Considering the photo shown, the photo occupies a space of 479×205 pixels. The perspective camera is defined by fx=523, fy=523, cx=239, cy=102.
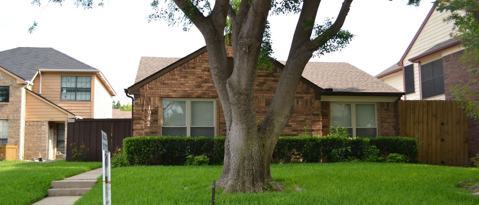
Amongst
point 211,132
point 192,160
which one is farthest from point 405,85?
point 192,160

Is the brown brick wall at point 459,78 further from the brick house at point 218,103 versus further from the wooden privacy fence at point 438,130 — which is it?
the brick house at point 218,103

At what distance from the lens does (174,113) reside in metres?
18.7

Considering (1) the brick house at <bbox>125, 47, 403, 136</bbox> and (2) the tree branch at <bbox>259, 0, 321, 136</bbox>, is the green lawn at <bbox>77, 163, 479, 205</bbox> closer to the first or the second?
(2) the tree branch at <bbox>259, 0, 321, 136</bbox>

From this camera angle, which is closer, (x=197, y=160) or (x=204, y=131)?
(x=197, y=160)

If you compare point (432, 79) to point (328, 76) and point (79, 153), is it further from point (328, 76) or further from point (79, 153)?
point (79, 153)

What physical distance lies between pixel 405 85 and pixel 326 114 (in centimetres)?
1044

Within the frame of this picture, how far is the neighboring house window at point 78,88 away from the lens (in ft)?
102

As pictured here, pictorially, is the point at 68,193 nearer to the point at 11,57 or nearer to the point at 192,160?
the point at 192,160

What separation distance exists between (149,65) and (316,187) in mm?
12383

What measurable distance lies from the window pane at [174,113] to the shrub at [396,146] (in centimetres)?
685

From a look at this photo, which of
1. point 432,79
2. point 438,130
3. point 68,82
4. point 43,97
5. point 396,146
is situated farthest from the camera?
point 68,82

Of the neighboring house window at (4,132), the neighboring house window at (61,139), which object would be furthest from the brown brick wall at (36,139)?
the neighboring house window at (61,139)

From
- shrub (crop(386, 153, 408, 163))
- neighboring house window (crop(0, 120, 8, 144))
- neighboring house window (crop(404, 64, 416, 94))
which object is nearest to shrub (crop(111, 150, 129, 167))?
shrub (crop(386, 153, 408, 163))

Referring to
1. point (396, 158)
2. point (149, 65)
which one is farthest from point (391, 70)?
point (149, 65)
